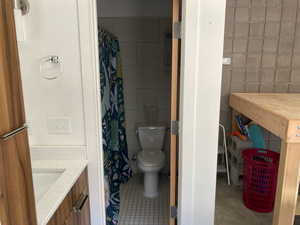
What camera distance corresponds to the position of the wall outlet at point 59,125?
4.86ft

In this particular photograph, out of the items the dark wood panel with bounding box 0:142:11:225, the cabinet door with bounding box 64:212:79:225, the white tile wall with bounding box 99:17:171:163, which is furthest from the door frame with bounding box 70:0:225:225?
the white tile wall with bounding box 99:17:171:163

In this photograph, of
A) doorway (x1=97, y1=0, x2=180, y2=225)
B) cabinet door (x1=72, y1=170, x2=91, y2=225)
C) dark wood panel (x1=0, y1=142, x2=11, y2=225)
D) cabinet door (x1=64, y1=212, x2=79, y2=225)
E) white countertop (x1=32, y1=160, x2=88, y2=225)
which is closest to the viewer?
dark wood panel (x1=0, y1=142, x2=11, y2=225)

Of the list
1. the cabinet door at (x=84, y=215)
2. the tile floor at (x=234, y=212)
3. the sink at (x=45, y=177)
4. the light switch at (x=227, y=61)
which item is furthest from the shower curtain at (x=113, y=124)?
the light switch at (x=227, y=61)

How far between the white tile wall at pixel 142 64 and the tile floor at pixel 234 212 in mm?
913

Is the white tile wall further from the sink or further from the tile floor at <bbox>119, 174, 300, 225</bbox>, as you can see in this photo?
the sink

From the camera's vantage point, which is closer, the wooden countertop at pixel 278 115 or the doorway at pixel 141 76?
the wooden countertop at pixel 278 115

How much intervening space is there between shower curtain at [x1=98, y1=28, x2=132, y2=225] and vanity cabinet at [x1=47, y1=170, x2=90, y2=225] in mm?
768

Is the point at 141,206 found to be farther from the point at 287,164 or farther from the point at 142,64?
the point at 142,64

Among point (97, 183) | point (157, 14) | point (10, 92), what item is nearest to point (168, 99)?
point (157, 14)

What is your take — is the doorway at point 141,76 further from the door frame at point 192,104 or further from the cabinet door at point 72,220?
the cabinet door at point 72,220

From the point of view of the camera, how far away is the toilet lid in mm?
2662

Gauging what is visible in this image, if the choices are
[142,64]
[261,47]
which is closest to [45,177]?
[142,64]

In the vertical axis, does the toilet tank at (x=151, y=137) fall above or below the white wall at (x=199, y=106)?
below

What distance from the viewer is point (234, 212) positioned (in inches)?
93.3
